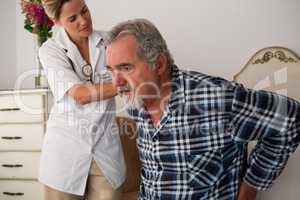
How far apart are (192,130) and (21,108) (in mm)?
1437

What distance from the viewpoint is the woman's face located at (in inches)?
50.5

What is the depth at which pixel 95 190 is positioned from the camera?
1320 millimetres

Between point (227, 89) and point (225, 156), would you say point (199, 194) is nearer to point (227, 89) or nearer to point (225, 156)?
point (225, 156)

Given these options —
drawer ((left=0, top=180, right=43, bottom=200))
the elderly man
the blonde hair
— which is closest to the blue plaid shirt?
the elderly man

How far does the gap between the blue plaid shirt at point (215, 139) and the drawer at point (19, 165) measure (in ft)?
4.16

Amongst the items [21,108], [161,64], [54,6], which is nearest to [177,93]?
[161,64]

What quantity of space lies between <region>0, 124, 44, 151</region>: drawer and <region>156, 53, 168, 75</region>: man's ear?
1.27m

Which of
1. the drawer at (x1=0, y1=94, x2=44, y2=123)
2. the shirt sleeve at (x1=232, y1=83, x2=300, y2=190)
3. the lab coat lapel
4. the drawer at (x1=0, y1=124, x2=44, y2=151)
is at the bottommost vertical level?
the drawer at (x1=0, y1=124, x2=44, y2=151)

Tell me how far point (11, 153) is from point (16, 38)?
1101 millimetres

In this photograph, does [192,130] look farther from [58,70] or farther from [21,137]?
[21,137]

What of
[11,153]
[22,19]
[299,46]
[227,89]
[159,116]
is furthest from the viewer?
[22,19]

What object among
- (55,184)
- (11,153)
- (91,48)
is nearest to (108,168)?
(55,184)

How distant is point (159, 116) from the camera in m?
1.10

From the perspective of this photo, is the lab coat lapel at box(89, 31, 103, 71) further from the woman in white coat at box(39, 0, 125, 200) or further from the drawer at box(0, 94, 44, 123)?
the drawer at box(0, 94, 44, 123)
